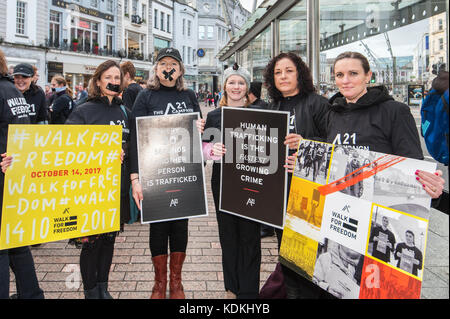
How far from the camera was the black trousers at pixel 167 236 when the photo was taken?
279 centimetres

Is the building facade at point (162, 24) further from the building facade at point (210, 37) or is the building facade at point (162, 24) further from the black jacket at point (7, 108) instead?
the black jacket at point (7, 108)

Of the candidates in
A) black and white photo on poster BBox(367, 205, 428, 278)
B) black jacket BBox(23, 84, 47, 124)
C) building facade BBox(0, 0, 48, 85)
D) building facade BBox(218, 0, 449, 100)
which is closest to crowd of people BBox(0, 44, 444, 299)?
black and white photo on poster BBox(367, 205, 428, 278)

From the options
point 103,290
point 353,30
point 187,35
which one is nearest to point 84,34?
point 187,35

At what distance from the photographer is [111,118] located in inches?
107

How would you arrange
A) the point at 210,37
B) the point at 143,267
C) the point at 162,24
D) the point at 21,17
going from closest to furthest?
1. the point at 143,267
2. the point at 21,17
3. the point at 162,24
4. the point at 210,37

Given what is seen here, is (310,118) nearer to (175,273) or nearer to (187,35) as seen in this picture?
(175,273)

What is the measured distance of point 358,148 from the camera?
1989 mm

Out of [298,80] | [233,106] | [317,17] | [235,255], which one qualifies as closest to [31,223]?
[235,255]

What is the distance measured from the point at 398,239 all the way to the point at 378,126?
0.67 meters

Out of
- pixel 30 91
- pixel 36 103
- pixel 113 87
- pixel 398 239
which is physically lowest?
pixel 398 239

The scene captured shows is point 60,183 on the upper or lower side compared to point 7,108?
lower

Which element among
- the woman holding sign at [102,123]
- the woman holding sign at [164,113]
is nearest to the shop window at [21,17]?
the woman holding sign at [102,123]

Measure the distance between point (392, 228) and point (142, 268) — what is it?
7.93 ft

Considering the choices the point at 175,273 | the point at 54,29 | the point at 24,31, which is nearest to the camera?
the point at 175,273
